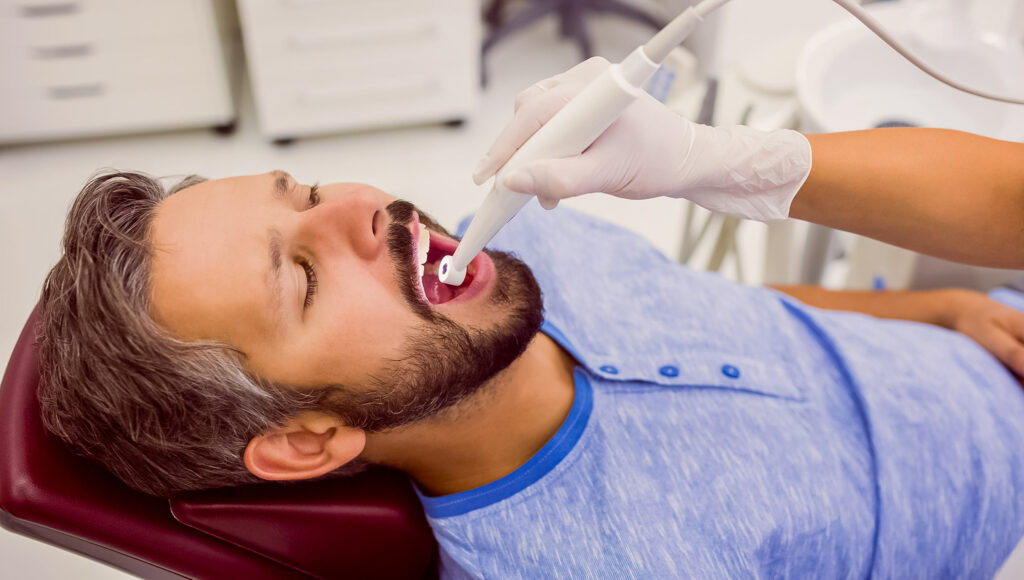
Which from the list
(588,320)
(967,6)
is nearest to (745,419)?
(588,320)

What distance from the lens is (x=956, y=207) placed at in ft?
3.19

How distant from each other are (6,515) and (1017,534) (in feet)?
4.36

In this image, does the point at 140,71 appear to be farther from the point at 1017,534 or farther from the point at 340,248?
the point at 1017,534

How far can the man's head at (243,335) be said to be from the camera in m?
0.97

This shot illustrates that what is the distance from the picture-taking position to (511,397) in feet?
3.70

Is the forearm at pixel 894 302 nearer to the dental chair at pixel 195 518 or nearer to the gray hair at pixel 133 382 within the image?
the dental chair at pixel 195 518

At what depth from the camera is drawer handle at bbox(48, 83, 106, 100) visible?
8.64ft

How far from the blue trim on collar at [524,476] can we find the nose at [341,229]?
33 centimetres

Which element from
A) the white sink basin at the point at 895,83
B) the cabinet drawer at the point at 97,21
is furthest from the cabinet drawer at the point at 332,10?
the white sink basin at the point at 895,83

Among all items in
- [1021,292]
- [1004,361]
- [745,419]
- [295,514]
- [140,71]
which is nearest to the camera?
[295,514]

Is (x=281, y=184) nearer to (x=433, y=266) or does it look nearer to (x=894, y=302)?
(x=433, y=266)

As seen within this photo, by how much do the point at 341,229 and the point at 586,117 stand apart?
368mm

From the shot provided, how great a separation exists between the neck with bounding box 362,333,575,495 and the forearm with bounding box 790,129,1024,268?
0.41m

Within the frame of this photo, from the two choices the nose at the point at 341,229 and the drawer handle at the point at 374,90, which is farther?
the drawer handle at the point at 374,90
